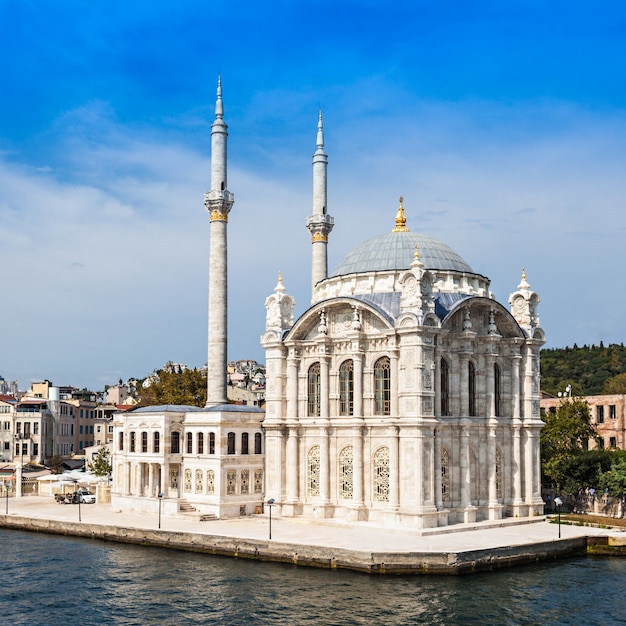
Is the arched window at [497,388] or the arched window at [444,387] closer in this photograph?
the arched window at [444,387]

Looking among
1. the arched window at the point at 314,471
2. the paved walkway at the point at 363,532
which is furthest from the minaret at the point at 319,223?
the paved walkway at the point at 363,532

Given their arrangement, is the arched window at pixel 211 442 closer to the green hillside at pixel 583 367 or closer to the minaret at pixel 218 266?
the minaret at pixel 218 266

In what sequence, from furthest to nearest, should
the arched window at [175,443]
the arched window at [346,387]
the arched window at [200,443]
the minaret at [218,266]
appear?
1. the minaret at [218,266]
2. the arched window at [175,443]
3. the arched window at [200,443]
4. the arched window at [346,387]

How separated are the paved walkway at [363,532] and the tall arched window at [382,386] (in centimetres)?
607

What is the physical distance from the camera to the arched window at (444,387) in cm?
4853

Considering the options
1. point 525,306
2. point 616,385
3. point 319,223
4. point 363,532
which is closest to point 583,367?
point 616,385

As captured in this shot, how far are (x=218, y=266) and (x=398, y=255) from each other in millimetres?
12600

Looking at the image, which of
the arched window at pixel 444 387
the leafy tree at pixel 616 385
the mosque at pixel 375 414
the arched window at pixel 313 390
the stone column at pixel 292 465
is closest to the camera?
the mosque at pixel 375 414

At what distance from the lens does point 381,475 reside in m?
47.5

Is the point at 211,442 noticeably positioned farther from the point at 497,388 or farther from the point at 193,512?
the point at 497,388

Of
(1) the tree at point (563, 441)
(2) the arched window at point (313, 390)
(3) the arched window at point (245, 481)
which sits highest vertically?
(2) the arched window at point (313, 390)

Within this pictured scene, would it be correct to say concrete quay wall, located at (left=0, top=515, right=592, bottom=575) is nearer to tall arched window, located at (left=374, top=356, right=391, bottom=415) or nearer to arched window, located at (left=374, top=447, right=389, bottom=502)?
arched window, located at (left=374, top=447, right=389, bottom=502)

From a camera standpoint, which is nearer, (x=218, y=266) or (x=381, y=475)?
(x=381, y=475)

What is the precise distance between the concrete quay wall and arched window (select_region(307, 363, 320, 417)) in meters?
10.7
